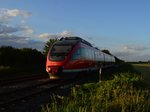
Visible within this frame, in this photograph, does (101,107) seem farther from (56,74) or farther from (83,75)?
(83,75)

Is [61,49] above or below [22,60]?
above

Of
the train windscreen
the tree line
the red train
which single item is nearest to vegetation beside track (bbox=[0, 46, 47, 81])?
the tree line

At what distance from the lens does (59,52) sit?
25.5m

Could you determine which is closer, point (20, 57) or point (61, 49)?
point (61, 49)

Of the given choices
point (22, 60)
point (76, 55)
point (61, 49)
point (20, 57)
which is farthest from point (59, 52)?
Result: point (22, 60)

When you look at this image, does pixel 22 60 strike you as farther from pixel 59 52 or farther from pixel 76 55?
pixel 59 52

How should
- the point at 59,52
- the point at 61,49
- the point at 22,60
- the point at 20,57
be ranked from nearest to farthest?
the point at 59,52 < the point at 61,49 < the point at 20,57 < the point at 22,60

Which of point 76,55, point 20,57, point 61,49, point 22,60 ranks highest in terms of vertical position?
point 20,57

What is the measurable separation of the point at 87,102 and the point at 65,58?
585 inches

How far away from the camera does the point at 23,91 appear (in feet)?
56.5

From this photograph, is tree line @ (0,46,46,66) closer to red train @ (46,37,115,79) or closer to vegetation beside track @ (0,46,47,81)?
vegetation beside track @ (0,46,47,81)

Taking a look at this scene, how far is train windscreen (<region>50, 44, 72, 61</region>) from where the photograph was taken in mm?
25234

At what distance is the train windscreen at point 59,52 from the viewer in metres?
25.2

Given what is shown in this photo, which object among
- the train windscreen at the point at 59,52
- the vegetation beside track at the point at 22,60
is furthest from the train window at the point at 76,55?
the vegetation beside track at the point at 22,60
